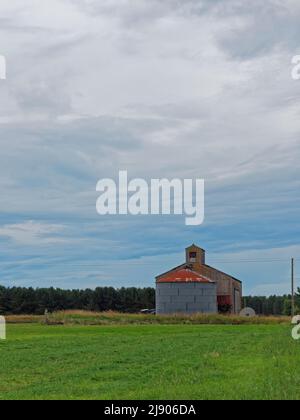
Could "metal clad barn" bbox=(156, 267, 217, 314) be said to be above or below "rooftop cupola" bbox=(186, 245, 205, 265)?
below

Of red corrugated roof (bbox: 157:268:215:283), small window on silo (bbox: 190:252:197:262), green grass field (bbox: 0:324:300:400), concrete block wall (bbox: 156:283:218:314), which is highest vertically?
small window on silo (bbox: 190:252:197:262)

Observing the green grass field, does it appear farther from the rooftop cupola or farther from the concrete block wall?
the rooftop cupola

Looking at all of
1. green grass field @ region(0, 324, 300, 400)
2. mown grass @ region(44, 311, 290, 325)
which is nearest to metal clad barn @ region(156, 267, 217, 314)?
mown grass @ region(44, 311, 290, 325)

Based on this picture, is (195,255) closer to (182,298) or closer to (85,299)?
(182,298)

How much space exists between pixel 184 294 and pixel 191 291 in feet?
3.09

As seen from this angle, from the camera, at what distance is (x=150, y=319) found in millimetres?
80375

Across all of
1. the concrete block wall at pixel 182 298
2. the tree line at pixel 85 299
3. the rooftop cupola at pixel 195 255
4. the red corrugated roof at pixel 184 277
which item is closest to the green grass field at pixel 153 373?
the concrete block wall at pixel 182 298

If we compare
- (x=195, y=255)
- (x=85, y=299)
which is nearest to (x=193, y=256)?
(x=195, y=255)

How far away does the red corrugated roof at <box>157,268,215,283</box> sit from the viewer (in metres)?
91.9

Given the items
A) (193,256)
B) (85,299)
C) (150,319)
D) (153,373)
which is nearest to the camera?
(153,373)

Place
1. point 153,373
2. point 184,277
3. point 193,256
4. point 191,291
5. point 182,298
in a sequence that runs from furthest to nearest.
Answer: point 193,256 < point 184,277 < point 191,291 < point 182,298 < point 153,373

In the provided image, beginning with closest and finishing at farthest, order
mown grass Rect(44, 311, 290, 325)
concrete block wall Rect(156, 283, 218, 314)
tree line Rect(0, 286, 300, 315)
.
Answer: mown grass Rect(44, 311, 290, 325) → concrete block wall Rect(156, 283, 218, 314) → tree line Rect(0, 286, 300, 315)
